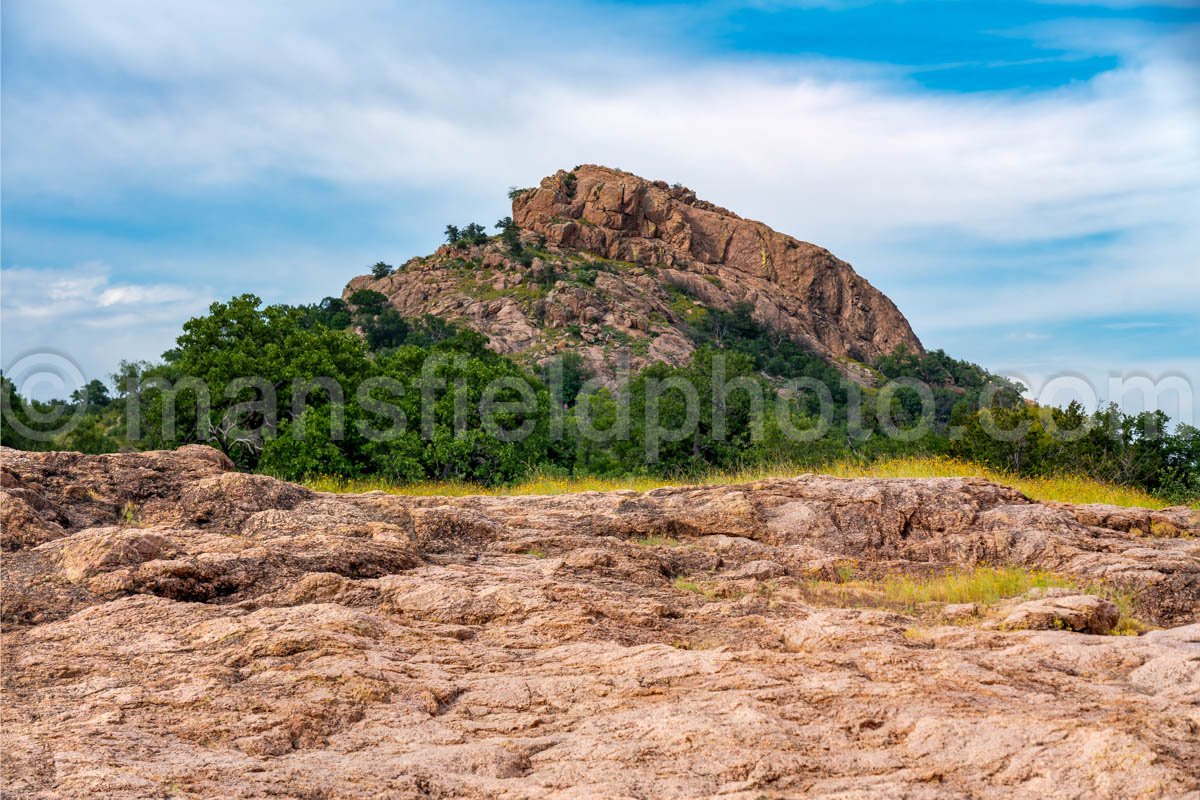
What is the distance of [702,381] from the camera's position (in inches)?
1517

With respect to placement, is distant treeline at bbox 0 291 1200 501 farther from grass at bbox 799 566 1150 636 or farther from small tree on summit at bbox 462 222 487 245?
small tree on summit at bbox 462 222 487 245

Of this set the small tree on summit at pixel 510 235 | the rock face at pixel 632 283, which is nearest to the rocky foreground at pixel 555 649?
the rock face at pixel 632 283

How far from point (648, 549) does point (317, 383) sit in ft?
63.3

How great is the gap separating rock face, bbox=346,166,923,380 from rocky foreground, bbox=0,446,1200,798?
62466 mm

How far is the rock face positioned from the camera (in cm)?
8050

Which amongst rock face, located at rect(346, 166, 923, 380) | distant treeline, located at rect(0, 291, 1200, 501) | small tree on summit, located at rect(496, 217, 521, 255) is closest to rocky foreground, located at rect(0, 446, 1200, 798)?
distant treeline, located at rect(0, 291, 1200, 501)

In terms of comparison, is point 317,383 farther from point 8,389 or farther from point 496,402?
point 8,389

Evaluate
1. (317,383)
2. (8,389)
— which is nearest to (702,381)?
(317,383)

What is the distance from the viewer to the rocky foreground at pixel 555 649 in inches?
148

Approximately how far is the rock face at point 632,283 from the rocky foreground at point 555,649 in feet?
205

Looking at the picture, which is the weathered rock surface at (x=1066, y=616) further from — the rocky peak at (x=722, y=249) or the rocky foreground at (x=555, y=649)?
the rocky peak at (x=722, y=249)

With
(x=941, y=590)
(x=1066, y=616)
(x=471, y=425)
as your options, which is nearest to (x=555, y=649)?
(x=1066, y=616)

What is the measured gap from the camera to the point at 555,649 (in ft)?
18.0

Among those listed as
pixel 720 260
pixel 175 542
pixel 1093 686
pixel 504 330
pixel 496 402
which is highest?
pixel 720 260
